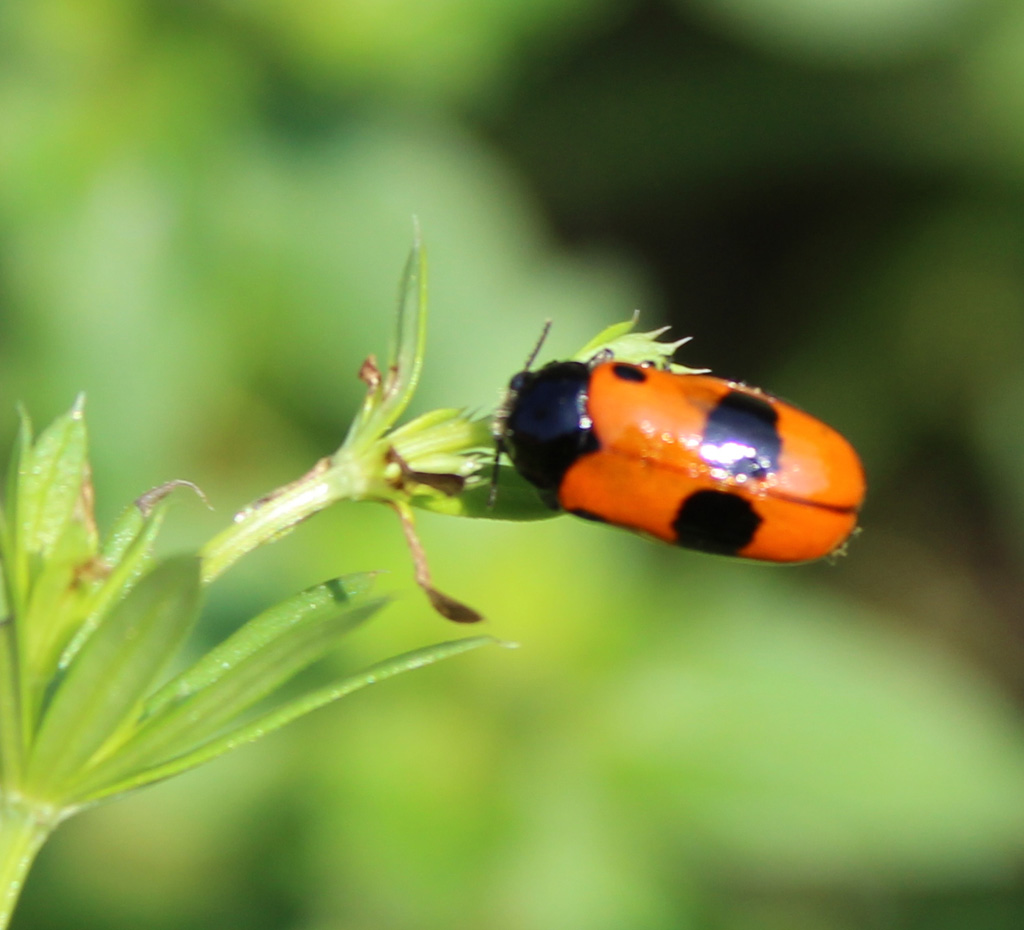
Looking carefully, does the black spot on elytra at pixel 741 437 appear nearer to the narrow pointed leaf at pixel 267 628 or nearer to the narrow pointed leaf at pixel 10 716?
the narrow pointed leaf at pixel 267 628

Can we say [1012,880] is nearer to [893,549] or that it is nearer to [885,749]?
[885,749]

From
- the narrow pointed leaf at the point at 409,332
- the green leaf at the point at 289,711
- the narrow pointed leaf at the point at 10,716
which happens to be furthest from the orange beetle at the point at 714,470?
the narrow pointed leaf at the point at 10,716

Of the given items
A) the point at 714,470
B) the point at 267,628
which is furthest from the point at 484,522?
the point at 267,628

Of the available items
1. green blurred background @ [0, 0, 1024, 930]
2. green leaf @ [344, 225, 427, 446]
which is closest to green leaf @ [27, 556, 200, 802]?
green leaf @ [344, 225, 427, 446]

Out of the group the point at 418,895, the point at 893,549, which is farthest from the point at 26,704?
the point at 893,549

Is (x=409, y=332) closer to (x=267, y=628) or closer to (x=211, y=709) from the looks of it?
(x=267, y=628)

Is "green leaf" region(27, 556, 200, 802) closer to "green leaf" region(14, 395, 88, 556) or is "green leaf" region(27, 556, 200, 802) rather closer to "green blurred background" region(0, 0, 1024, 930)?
"green leaf" region(14, 395, 88, 556)
